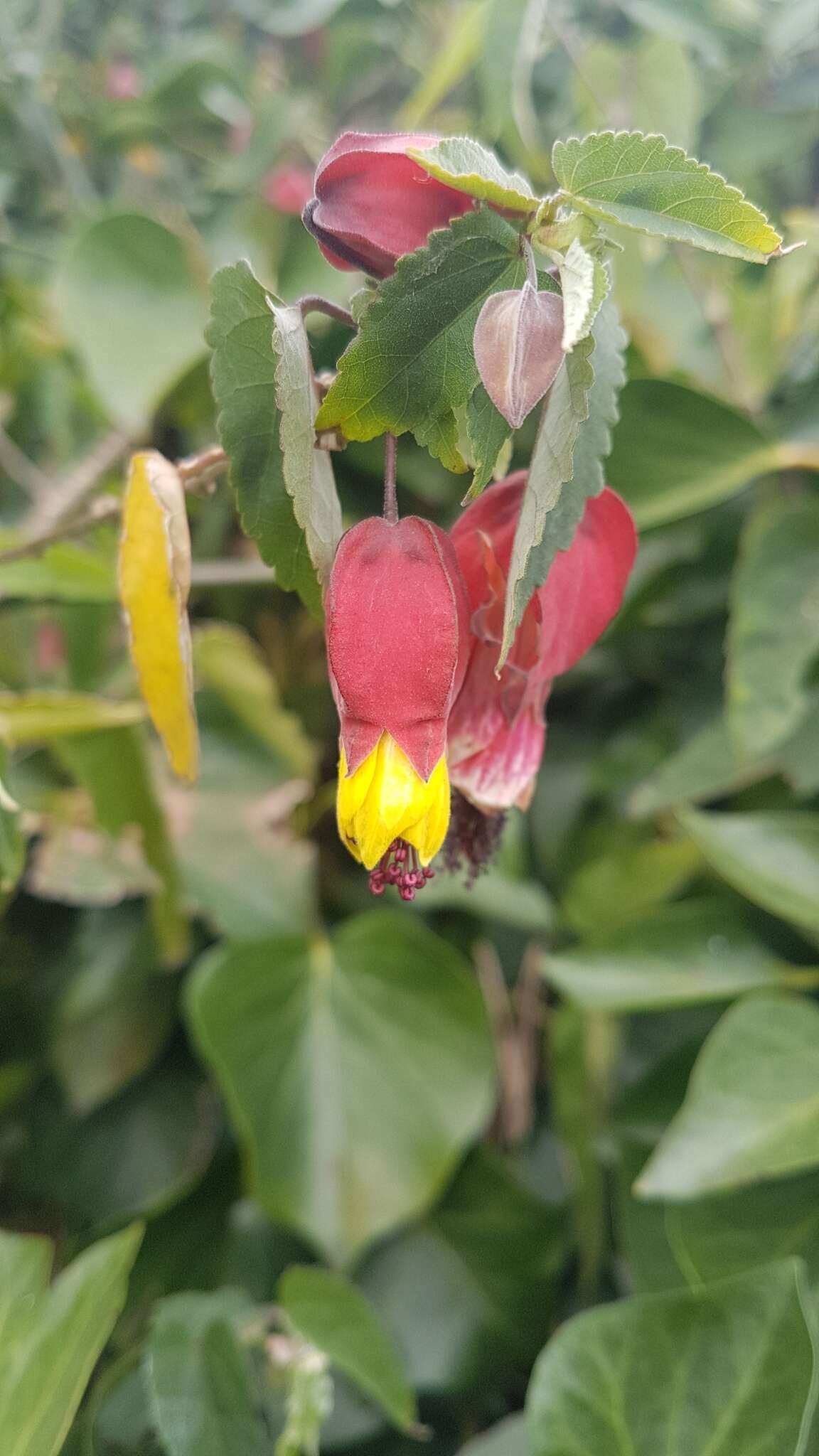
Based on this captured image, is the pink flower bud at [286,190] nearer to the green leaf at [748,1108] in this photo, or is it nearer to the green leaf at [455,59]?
the green leaf at [455,59]

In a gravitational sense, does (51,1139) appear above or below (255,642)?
below

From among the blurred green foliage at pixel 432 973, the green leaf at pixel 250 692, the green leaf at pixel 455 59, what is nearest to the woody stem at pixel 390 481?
the blurred green foliage at pixel 432 973

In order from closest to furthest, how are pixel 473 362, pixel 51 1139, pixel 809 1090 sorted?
pixel 473 362 → pixel 809 1090 → pixel 51 1139

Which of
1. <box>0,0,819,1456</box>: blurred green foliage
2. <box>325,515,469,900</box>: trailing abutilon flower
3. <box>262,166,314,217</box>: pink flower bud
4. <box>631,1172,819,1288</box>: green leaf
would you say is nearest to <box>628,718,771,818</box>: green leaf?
<box>0,0,819,1456</box>: blurred green foliage

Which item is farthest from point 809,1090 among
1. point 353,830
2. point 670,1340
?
point 353,830

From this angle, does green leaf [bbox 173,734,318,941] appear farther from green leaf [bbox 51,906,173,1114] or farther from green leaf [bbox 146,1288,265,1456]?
green leaf [bbox 146,1288,265,1456]

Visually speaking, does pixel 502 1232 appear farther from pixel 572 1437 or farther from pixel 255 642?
pixel 255 642
